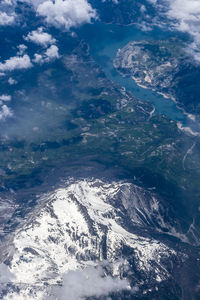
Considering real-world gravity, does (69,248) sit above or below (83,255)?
above

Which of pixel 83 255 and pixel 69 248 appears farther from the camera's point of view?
pixel 69 248

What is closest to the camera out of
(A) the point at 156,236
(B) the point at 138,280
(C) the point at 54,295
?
(C) the point at 54,295

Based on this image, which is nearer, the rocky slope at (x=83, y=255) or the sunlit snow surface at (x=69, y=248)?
the rocky slope at (x=83, y=255)

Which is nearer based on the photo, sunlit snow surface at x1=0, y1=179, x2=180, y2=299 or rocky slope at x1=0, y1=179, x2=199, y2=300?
rocky slope at x1=0, y1=179, x2=199, y2=300

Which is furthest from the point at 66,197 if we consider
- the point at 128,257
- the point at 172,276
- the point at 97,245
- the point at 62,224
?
the point at 172,276

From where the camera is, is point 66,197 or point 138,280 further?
point 66,197

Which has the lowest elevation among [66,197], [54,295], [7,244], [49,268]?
[54,295]

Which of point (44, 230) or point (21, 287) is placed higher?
point (44, 230)

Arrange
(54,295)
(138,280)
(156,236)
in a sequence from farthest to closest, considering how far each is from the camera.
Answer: (156,236), (138,280), (54,295)

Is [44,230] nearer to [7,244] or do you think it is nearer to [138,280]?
[7,244]

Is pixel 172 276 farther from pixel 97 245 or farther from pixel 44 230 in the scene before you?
pixel 44 230
